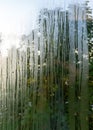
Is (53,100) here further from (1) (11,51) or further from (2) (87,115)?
(1) (11,51)

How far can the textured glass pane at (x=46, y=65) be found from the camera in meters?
1.56

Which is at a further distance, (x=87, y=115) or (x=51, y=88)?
(x=51, y=88)

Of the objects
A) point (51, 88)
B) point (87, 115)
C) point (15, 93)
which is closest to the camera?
point (87, 115)

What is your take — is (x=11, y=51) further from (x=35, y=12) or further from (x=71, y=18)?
(x=71, y=18)

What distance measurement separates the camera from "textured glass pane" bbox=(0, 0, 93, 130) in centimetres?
156

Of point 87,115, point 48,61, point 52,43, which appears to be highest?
point 52,43

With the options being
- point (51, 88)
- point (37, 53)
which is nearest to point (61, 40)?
point (37, 53)

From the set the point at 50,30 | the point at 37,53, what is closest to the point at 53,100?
the point at 37,53

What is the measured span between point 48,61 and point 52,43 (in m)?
0.10

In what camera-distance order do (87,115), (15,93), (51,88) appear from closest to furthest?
(87,115)
(51,88)
(15,93)

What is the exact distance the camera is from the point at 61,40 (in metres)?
1.65

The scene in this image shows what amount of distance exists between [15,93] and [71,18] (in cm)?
55

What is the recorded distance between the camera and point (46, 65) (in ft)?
5.46

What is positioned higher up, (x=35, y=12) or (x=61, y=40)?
(x=35, y=12)
